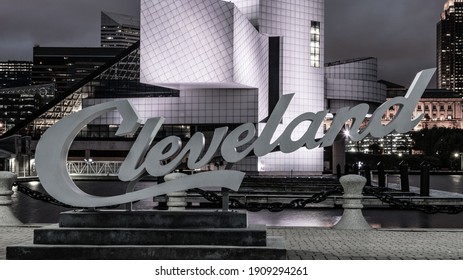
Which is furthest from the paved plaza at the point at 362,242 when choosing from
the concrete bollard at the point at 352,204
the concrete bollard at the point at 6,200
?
the concrete bollard at the point at 6,200

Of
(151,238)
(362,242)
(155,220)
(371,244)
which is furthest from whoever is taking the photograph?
(362,242)

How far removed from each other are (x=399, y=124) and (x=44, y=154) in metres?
7.19

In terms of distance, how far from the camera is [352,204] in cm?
1945

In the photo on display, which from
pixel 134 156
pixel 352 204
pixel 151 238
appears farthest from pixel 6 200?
pixel 352 204

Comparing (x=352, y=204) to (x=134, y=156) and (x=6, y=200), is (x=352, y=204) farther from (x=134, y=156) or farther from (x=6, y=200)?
(x=6, y=200)

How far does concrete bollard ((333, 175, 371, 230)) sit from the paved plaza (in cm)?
54

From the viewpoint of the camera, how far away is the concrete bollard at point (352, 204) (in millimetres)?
19281

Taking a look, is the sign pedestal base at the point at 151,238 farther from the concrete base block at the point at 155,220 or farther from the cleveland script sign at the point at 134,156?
the cleveland script sign at the point at 134,156

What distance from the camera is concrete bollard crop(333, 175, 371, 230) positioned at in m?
19.3

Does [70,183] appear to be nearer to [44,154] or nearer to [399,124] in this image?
[44,154]

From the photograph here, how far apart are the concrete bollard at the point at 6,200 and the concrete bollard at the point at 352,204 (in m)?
9.17

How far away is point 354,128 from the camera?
14961 millimetres

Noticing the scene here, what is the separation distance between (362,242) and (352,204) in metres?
3.52

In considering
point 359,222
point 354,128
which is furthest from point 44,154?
point 359,222
